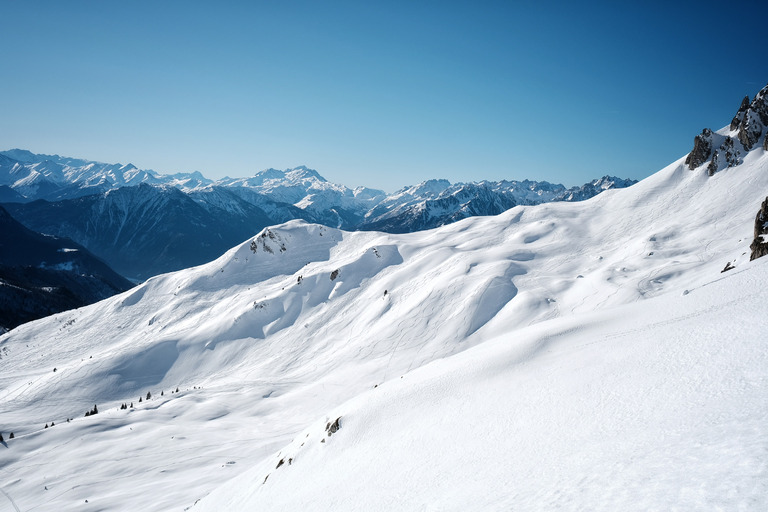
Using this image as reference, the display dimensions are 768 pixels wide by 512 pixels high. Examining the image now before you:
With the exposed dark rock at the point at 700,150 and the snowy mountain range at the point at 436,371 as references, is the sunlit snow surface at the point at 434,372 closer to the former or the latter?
the snowy mountain range at the point at 436,371

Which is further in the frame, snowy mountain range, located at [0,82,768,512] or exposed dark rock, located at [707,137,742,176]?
exposed dark rock, located at [707,137,742,176]

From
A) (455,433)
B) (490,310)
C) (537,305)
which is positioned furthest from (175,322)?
(455,433)

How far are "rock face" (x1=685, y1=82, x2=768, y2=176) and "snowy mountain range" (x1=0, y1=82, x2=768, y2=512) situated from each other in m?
0.81

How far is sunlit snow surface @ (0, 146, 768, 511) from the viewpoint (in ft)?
24.5

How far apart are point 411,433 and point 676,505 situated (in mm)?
9759

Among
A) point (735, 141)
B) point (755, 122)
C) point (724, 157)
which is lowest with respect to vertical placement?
point (724, 157)

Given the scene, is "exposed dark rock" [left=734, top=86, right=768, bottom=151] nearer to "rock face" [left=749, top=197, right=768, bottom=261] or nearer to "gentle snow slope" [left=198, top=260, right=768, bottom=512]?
"rock face" [left=749, top=197, right=768, bottom=261]

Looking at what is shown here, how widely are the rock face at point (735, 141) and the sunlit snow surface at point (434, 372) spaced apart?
7.18ft

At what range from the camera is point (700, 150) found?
58625 mm

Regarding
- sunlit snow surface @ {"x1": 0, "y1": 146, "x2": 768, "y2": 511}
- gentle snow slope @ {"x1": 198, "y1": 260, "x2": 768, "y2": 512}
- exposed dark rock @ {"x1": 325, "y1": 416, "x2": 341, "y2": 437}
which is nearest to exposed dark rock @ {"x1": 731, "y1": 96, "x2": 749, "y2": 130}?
sunlit snow surface @ {"x1": 0, "y1": 146, "x2": 768, "y2": 511}

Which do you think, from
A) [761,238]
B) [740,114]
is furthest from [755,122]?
[761,238]

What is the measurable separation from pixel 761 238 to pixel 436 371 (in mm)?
25240

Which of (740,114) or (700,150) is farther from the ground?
(740,114)

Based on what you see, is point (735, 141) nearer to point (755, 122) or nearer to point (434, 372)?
point (755, 122)
